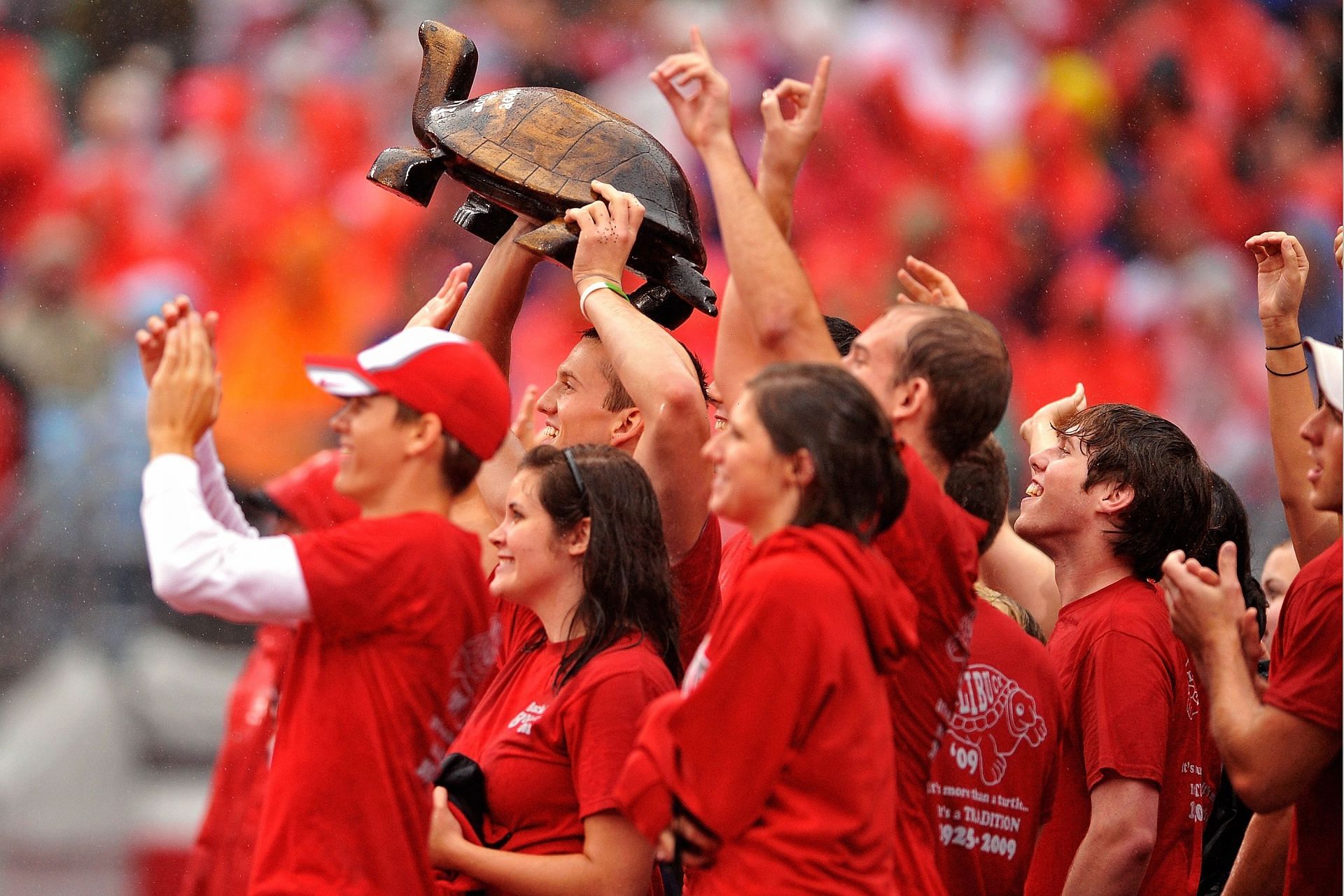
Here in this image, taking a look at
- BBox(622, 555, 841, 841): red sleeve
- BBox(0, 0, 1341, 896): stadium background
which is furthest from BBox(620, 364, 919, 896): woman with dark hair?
BBox(0, 0, 1341, 896): stadium background

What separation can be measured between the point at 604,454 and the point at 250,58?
5.45 m

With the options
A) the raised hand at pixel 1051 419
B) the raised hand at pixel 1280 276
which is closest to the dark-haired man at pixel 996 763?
the raised hand at pixel 1051 419

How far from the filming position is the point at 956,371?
2016 mm

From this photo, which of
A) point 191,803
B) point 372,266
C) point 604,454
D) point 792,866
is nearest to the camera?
point 792,866

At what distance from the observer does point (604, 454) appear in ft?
7.74

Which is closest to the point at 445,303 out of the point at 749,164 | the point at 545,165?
the point at 545,165

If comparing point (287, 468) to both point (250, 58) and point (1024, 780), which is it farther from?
point (1024, 780)

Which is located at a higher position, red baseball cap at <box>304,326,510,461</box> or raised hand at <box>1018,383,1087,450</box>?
red baseball cap at <box>304,326,510,461</box>

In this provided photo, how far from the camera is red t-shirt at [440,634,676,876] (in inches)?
83.3

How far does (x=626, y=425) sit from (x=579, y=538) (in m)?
0.51

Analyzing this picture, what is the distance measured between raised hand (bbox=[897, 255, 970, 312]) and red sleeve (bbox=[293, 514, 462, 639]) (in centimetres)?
115

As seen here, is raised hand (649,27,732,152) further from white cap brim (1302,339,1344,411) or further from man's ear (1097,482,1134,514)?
man's ear (1097,482,1134,514)

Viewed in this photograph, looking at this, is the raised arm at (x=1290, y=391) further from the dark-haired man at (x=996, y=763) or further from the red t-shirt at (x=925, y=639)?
the red t-shirt at (x=925, y=639)

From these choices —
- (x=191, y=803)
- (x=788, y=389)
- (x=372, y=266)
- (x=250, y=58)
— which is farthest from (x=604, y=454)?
(x=250, y=58)
